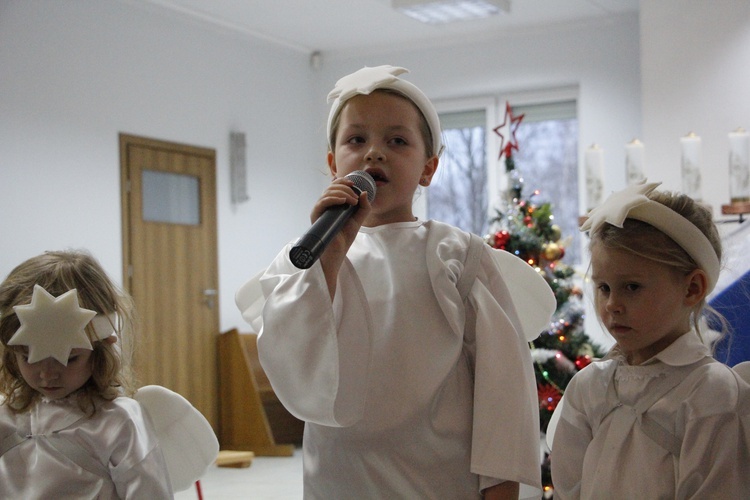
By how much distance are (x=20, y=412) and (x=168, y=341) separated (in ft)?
17.0

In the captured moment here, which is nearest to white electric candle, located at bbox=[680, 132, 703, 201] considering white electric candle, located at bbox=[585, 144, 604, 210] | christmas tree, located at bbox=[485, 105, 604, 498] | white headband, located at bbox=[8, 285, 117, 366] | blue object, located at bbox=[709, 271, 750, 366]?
white electric candle, located at bbox=[585, 144, 604, 210]

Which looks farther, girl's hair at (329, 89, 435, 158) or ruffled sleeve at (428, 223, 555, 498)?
girl's hair at (329, 89, 435, 158)

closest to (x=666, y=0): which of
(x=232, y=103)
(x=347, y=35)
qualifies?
(x=347, y=35)

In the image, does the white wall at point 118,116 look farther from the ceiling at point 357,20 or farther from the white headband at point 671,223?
the white headband at point 671,223

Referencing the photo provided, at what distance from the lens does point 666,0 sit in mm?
6090

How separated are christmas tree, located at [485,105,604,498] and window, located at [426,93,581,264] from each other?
10.2 ft

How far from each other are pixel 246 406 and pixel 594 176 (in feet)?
11.6

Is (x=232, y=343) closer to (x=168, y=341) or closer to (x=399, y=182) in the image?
(x=168, y=341)

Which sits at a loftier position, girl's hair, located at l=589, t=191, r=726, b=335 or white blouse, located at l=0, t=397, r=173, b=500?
girl's hair, located at l=589, t=191, r=726, b=335

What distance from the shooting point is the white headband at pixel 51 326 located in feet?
5.40

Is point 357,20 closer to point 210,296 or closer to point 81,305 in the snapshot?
point 210,296

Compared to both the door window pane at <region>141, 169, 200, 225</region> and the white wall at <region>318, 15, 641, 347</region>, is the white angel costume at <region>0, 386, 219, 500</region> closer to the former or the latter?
the door window pane at <region>141, 169, 200, 225</region>

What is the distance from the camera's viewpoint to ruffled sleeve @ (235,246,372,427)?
53.0 inches

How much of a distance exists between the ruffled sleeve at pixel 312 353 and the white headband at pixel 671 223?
48 centimetres
